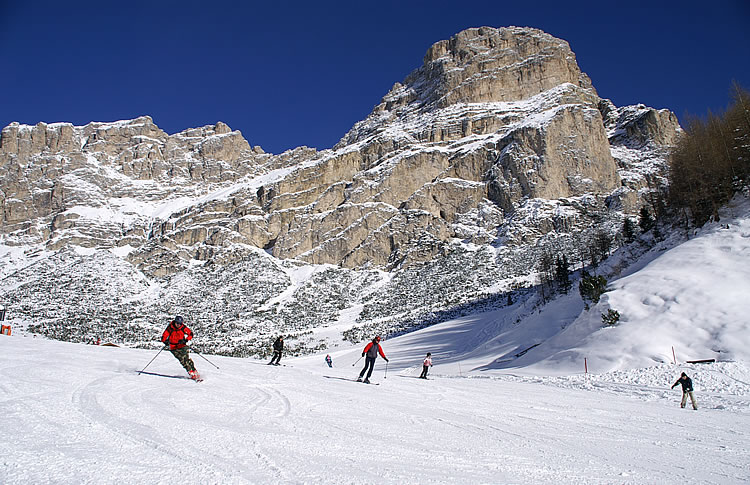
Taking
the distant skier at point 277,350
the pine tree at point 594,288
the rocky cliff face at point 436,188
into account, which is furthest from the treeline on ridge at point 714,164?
the rocky cliff face at point 436,188

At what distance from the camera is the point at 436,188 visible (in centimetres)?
15488

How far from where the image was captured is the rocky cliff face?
Result: 143 m

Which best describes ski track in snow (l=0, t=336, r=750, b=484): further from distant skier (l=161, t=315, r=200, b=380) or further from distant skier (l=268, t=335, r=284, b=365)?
distant skier (l=268, t=335, r=284, b=365)

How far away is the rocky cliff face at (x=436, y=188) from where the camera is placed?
143 metres

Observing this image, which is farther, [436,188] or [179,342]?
[436,188]

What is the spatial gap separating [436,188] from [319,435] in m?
153

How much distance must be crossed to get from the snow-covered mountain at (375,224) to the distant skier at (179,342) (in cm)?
6732

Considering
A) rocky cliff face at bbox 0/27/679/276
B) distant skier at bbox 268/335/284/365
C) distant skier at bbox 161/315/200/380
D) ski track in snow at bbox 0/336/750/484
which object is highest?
rocky cliff face at bbox 0/27/679/276

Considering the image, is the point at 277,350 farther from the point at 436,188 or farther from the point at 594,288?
the point at 436,188

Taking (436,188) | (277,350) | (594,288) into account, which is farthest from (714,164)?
(436,188)

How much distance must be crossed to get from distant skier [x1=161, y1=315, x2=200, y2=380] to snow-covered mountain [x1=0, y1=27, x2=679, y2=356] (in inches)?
2650

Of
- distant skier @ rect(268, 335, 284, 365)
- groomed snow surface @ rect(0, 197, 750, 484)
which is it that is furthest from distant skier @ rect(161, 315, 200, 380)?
distant skier @ rect(268, 335, 284, 365)

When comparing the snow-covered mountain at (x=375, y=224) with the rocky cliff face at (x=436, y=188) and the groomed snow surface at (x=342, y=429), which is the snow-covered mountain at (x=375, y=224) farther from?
the groomed snow surface at (x=342, y=429)

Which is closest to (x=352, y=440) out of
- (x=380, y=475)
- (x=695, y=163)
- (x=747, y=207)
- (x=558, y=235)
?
(x=380, y=475)
